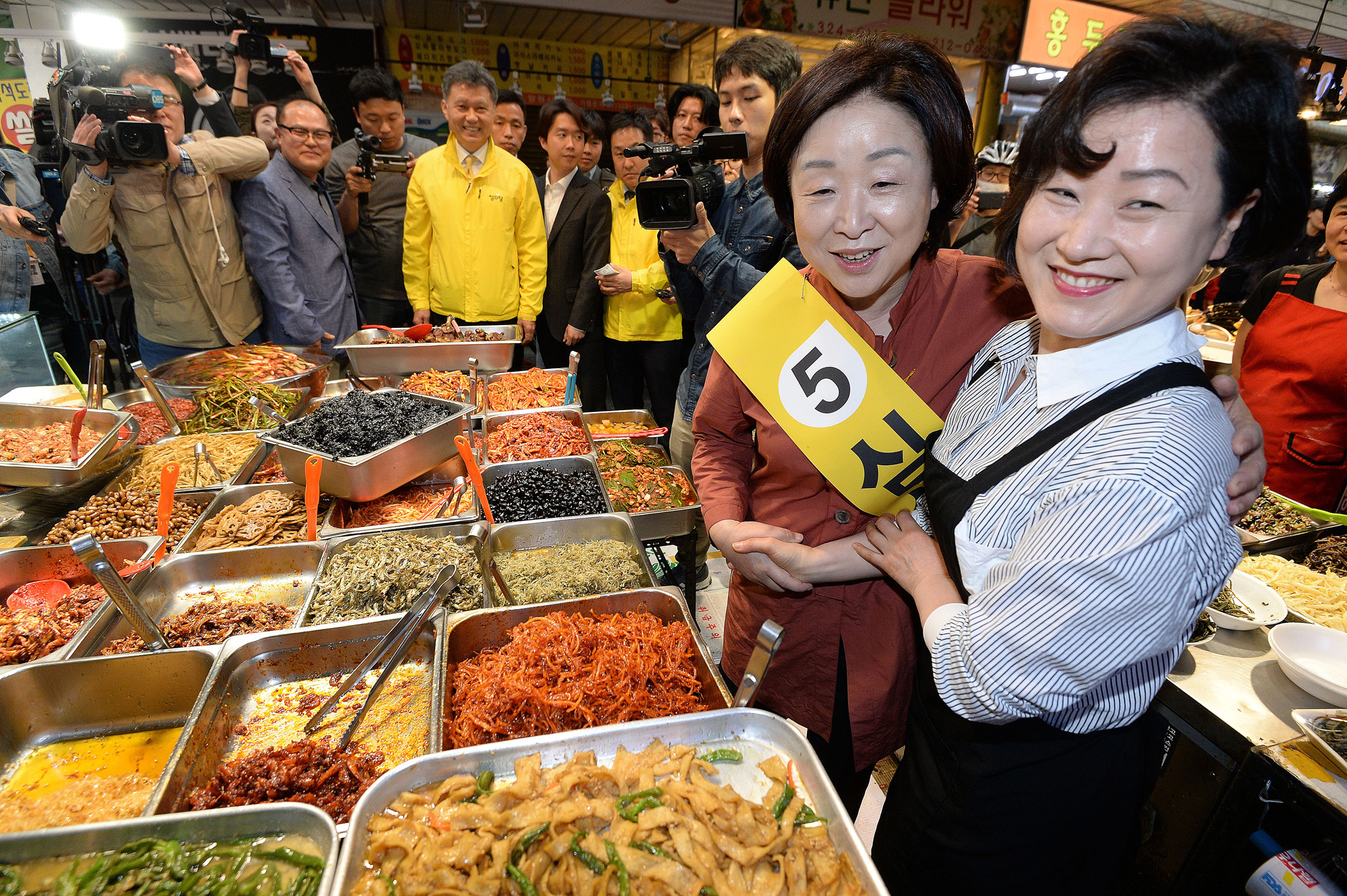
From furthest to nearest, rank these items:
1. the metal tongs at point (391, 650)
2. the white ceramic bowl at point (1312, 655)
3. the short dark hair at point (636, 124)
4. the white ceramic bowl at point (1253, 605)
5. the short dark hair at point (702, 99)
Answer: the short dark hair at point (636, 124) → the short dark hair at point (702, 99) → the white ceramic bowl at point (1253, 605) → the white ceramic bowl at point (1312, 655) → the metal tongs at point (391, 650)

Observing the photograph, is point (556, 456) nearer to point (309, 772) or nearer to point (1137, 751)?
point (309, 772)

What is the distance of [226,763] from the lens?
1.59 metres

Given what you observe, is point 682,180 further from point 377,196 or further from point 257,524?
point 377,196

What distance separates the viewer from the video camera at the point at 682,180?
2.58m

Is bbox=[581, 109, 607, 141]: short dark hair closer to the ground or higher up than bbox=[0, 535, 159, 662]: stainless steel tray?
higher up

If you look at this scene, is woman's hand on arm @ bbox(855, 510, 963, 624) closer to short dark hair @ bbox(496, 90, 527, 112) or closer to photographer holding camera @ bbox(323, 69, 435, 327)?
photographer holding camera @ bbox(323, 69, 435, 327)

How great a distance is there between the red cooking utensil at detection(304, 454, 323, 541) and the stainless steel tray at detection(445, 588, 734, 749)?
938 millimetres

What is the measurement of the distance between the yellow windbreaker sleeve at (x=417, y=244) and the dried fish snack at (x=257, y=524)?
3.05 m

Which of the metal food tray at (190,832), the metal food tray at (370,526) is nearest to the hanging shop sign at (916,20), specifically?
the metal food tray at (370,526)

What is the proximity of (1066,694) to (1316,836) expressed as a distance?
1.87 meters

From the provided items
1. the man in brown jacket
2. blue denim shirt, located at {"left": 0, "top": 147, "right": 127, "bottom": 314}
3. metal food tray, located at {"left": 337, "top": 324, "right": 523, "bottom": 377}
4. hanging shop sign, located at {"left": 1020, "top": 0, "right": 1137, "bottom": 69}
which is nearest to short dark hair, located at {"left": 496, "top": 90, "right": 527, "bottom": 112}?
the man in brown jacket

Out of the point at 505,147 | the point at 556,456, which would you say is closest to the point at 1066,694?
the point at 556,456

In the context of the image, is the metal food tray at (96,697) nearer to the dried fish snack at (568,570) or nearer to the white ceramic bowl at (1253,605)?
the dried fish snack at (568,570)

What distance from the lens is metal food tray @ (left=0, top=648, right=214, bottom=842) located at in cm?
171
